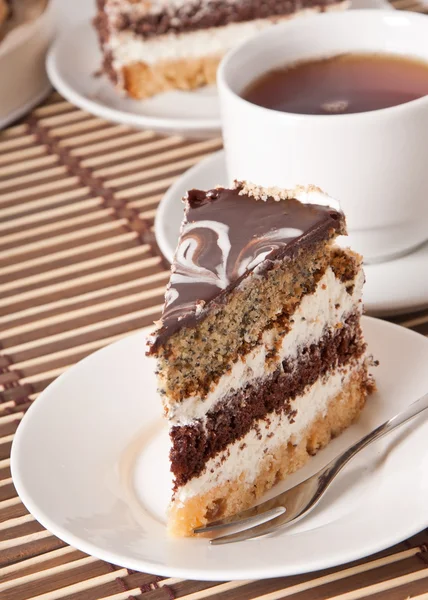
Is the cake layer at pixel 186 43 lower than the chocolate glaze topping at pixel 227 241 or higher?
lower

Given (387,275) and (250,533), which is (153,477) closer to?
(250,533)

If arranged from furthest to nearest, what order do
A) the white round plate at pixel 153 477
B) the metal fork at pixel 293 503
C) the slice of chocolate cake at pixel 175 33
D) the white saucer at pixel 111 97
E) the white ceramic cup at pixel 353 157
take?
the slice of chocolate cake at pixel 175 33 < the white saucer at pixel 111 97 < the white ceramic cup at pixel 353 157 < the metal fork at pixel 293 503 < the white round plate at pixel 153 477

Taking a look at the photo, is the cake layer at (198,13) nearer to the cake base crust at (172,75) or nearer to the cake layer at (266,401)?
the cake base crust at (172,75)

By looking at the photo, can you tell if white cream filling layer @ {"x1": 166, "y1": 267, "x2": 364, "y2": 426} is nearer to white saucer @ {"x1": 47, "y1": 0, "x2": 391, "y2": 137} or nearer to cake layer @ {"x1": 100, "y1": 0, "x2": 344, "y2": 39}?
white saucer @ {"x1": 47, "y1": 0, "x2": 391, "y2": 137}

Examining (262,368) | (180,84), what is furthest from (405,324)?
(180,84)

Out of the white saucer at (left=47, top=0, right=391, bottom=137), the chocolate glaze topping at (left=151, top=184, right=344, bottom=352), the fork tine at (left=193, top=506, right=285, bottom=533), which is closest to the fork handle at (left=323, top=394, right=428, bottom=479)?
the fork tine at (left=193, top=506, right=285, bottom=533)

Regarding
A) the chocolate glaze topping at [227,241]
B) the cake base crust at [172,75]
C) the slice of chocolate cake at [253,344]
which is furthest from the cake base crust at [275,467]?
the cake base crust at [172,75]

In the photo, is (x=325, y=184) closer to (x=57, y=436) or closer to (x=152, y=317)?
(x=152, y=317)

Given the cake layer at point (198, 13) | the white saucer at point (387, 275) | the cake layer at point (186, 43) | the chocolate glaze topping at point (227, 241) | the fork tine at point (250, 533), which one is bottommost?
the fork tine at point (250, 533)

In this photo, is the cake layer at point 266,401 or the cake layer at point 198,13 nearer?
the cake layer at point 266,401
